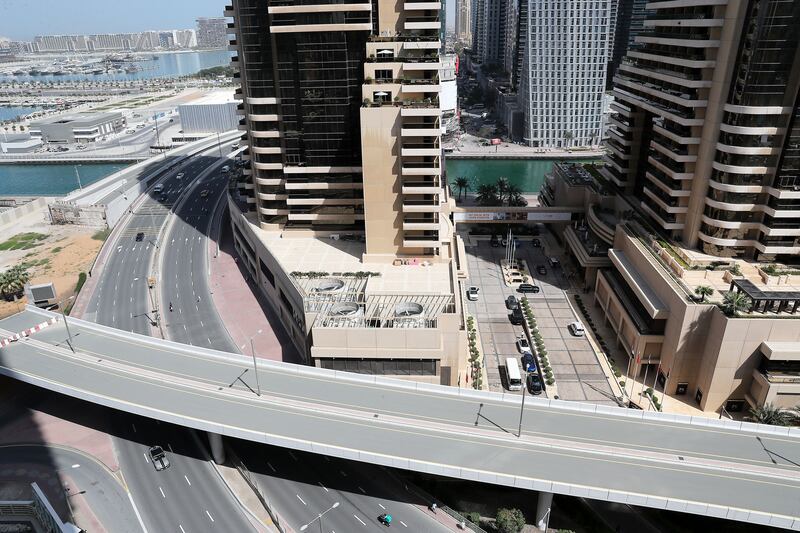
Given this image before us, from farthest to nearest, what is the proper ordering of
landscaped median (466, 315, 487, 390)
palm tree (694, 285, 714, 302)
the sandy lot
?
the sandy lot < landscaped median (466, 315, 487, 390) < palm tree (694, 285, 714, 302)

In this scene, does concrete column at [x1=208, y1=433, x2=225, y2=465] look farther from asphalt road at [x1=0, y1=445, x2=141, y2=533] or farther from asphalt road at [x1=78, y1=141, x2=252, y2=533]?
asphalt road at [x1=0, y1=445, x2=141, y2=533]

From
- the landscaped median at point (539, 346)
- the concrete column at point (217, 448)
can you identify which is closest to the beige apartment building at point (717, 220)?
the landscaped median at point (539, 346)

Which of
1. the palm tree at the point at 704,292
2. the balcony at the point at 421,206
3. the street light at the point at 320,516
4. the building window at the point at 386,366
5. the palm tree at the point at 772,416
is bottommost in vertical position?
the street light at the point at 320,516

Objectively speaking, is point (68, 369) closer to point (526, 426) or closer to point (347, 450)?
point (347, 450)

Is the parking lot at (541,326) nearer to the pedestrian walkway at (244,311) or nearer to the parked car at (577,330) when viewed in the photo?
the parked car at (577,330)

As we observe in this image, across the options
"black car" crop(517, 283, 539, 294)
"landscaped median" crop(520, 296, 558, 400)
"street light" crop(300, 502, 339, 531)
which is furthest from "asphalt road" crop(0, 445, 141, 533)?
"black car" crop(517, 283, 539, 294)

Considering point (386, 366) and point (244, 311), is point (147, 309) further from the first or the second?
point (386, 366)
